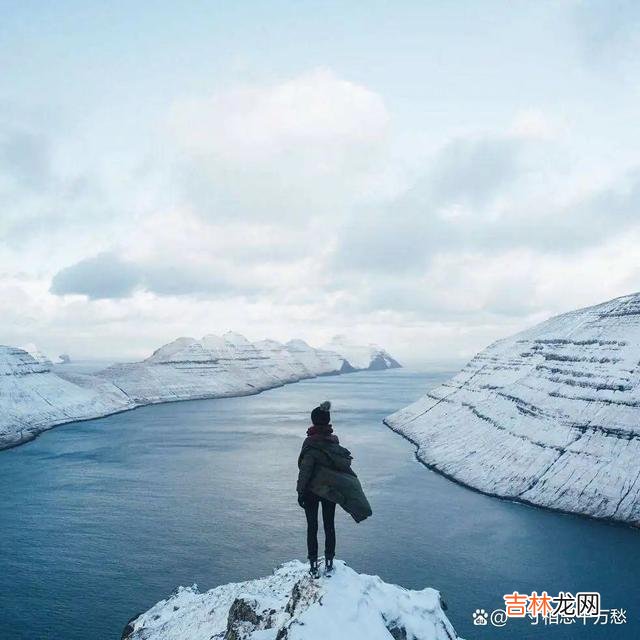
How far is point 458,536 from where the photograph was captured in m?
42.4

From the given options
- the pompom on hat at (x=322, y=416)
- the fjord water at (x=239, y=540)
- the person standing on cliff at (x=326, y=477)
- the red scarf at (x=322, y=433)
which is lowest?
the fjord water at (x=239, y=540)

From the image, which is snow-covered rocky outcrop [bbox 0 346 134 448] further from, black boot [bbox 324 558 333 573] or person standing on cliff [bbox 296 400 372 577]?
person standing on cliff [bbox 296 400 372 577]

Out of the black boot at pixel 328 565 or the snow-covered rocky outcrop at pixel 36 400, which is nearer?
the black boot at pixel 328 565

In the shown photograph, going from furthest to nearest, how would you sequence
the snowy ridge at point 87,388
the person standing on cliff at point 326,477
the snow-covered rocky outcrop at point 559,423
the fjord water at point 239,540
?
the snowy ridge at point 87,388 → the snow-covered rocky outcrop at point 559,423 → the fjord water at point 239,540 → the person standing on cliff at point 326,477

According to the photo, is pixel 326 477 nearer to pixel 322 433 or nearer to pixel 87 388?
pixel 322 433

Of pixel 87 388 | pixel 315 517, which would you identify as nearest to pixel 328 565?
pixel 315 517

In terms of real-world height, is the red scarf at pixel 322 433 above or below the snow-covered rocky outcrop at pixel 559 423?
above

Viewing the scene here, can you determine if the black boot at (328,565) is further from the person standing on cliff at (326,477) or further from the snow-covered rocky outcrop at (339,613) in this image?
the person standing on cliff at (326,477)

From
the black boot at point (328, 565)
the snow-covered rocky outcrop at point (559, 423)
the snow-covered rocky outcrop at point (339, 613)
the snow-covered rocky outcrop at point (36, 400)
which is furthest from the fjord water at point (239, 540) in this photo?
the snow-covered rocky outcrop at point (36, 400)

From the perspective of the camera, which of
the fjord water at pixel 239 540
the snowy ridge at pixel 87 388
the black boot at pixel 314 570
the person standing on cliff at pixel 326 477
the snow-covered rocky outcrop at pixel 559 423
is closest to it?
the person standing on cliff at pixel 326 477

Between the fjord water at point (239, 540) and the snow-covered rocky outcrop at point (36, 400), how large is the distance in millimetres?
25805

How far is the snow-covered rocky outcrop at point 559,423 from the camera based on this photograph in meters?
45.0

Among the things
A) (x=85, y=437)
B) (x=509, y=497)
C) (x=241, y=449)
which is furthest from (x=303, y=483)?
(x=85, y=437)

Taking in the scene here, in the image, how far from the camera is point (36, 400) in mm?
109625
